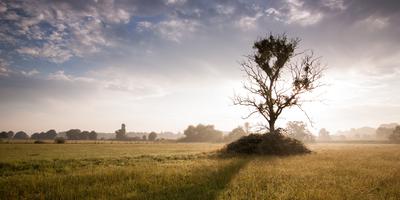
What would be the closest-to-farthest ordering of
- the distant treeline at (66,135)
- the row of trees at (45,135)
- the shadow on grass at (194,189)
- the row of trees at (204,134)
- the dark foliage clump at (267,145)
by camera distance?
the shadow on grass at (194,189) < the dark foliage clump at (267,145) < the row of trees at (204,134) < the distant treeline at (66,135) < the row of trees at (45,135)

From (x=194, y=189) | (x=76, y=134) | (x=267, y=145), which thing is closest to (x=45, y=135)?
(x=76, y=134)

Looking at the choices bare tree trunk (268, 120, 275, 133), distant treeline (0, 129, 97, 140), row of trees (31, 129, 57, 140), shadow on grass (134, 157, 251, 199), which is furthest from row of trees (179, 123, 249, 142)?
shadow on grass (134, 157, 251, 199)

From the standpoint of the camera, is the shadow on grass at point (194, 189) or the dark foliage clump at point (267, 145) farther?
the dark foliage clump at point (267, 145)

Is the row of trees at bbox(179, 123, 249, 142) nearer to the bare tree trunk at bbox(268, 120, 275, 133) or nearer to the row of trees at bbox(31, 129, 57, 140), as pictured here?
the row of trees at bbox(31, 129, 57, 140)

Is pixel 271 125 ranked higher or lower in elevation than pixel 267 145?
higher

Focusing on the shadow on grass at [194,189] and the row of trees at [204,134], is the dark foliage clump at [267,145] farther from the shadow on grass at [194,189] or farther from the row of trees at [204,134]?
the row of trees at [204,134]

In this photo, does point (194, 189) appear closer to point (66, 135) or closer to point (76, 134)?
point (76, 134)

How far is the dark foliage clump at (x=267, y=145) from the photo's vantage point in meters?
28.8

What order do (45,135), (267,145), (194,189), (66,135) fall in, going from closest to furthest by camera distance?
(194,189) < (267,145) < (66,135) < (45,135)

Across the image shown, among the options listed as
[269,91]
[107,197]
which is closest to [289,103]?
[269,91]

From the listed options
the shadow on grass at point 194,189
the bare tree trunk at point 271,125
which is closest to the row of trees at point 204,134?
the bare tree trunk at point 271,125

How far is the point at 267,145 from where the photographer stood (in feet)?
95.3

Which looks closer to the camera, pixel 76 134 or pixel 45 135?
pixel 76 134

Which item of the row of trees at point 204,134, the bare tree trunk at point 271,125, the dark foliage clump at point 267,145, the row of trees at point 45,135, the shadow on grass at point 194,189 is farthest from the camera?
the row of trees at point 45,135
